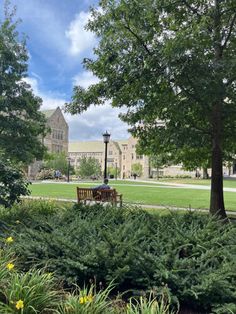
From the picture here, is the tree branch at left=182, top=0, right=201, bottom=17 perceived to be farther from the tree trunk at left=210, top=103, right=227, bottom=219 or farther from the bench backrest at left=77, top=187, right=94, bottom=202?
the bench backrest at left=77, top=187, right=94, bottom=202

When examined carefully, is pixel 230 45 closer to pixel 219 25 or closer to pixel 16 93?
pixel 219 25

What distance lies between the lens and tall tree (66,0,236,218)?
8.39 metres

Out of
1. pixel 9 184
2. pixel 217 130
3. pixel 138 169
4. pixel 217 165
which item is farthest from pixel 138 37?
pixel 138 169

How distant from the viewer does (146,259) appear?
421 centimetres

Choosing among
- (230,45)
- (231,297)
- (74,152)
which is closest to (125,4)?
(230,45)

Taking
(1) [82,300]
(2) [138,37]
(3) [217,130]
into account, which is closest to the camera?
(1) [82,300]

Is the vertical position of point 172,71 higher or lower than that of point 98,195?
higher

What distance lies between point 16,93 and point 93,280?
13.2 meters

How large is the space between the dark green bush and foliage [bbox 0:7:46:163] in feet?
34.2

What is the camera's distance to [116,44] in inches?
391

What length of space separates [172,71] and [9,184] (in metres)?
4.67

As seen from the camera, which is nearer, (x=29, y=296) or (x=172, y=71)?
(x=29, y=296)

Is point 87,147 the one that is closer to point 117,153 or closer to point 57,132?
point 117,153

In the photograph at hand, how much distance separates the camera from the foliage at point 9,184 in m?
7.81
